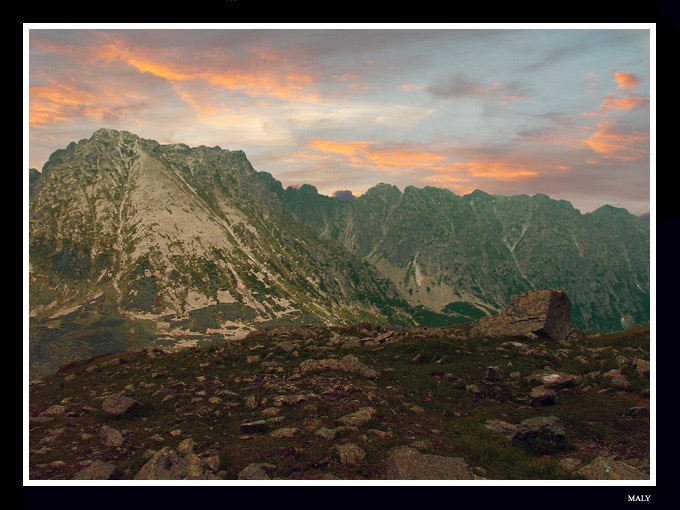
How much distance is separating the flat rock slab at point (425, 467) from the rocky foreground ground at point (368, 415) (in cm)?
5

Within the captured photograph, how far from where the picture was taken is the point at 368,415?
2088cm

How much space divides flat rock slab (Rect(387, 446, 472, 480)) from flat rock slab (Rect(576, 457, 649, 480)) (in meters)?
4.02

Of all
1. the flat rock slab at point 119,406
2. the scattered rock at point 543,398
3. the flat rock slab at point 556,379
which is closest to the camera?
the scattered rock at point 543,398

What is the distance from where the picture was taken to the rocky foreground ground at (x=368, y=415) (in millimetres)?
15203

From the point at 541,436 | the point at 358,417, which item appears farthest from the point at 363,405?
the point at 541,436

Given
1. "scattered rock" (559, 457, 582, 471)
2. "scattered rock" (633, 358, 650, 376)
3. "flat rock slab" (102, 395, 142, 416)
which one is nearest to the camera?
"scattered rock" (559, 457, 582, 471)

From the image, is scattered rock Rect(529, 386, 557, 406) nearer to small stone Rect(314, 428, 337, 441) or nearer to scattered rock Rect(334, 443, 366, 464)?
small stone Rect(314, 428, 337, 441)

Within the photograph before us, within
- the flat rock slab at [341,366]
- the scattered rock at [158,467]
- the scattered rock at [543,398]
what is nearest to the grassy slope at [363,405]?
the scattered rock at [543,398]

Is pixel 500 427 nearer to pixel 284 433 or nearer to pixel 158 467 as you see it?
pixel 284 433

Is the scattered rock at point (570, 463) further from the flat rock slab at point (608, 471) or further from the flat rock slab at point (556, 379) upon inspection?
the flat rock slab at point (556, 379)

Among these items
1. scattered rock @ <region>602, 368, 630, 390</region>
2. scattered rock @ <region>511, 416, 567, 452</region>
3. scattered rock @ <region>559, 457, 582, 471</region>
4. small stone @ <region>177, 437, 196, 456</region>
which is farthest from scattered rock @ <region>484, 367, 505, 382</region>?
small stone @ <region>177, 437, 196, 456</region>

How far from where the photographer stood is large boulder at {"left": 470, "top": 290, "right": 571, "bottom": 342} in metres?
42.3
